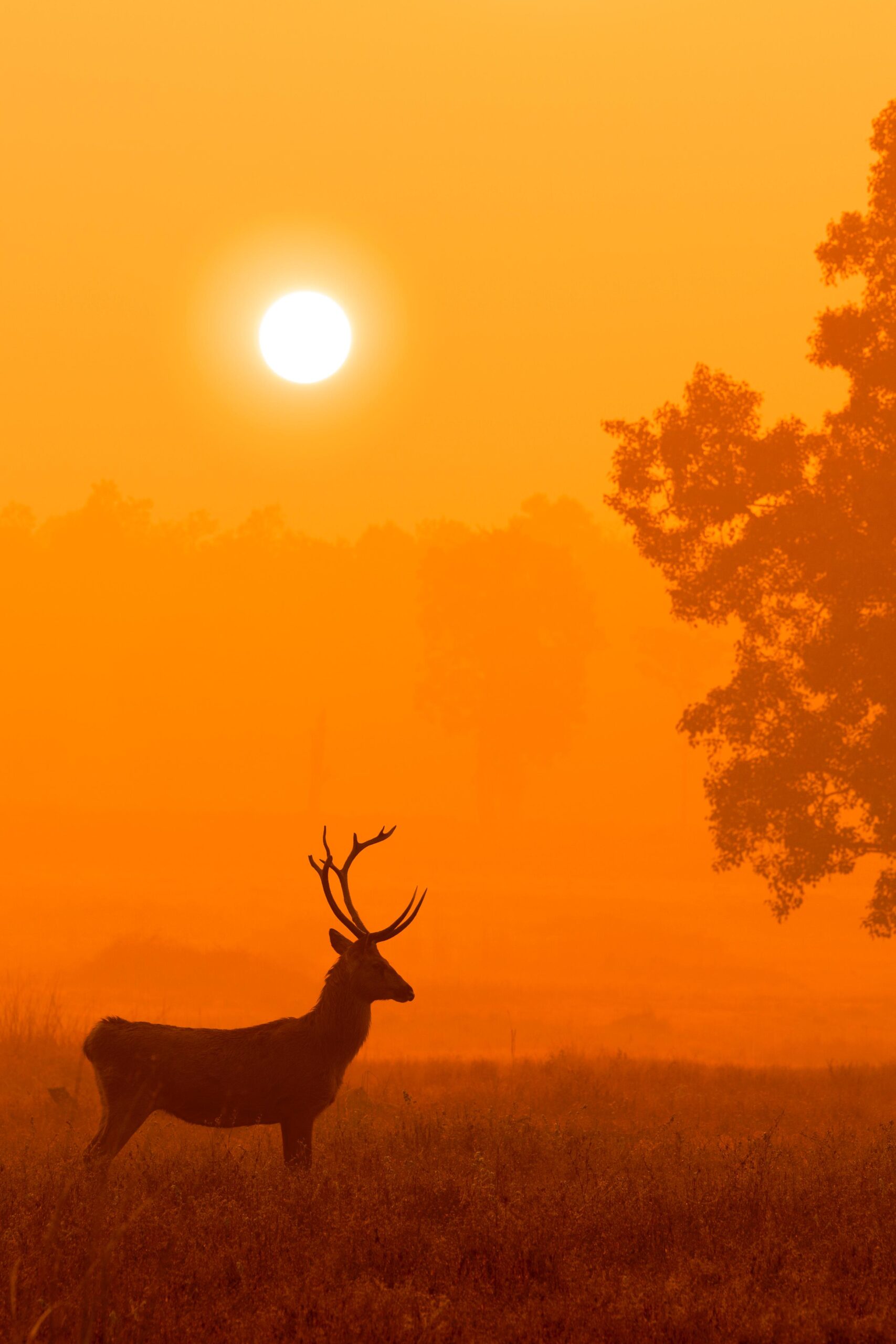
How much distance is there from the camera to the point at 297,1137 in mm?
10266

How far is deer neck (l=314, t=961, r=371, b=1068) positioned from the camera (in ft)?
34.3

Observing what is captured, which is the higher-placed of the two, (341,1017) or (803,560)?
(803,560)

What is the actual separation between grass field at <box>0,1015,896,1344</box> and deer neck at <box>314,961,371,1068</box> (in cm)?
90

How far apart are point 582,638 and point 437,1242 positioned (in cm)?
5448

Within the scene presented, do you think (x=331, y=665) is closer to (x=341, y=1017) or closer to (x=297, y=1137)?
(x=341, y=1017)

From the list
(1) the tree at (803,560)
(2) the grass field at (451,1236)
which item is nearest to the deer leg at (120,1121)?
(2) the grass field at (451,1236)

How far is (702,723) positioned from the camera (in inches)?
779

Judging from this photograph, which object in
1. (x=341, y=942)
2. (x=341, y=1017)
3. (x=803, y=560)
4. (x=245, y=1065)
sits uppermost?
(x=803, y=560)

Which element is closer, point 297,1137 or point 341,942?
point 297,1137

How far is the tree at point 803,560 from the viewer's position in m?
18.6

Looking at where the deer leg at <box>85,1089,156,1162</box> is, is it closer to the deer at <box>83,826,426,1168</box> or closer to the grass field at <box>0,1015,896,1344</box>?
the deer at <box>83,826,426,1168</box>

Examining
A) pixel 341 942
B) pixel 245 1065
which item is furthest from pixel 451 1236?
pixel 341 942

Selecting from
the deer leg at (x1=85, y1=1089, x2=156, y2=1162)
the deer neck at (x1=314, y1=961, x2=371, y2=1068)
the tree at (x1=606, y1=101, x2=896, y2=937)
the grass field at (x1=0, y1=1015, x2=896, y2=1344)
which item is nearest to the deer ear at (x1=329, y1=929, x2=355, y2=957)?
the deer neck at (x1=314, y1=961, x2=371, y2=1068)

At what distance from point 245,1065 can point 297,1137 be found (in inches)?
28.5
